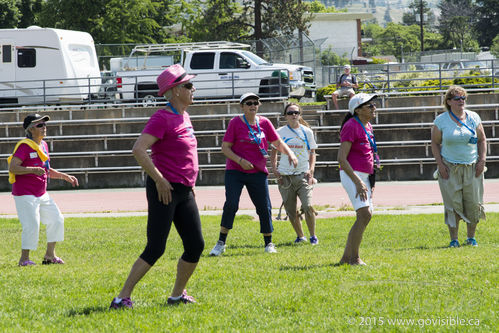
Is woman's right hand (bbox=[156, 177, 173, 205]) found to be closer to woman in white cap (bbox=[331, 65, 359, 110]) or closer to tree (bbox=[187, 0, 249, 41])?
woman in white cap (bbox=[331, 65, 359, 110])

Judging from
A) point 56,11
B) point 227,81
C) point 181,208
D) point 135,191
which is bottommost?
point 135,191

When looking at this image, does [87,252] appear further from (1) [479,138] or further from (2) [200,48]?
(2) [200,48]

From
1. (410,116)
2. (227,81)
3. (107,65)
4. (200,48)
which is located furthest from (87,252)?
(107,65)

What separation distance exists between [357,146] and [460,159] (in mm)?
2410

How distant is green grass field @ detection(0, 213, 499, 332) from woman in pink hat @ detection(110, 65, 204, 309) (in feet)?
1.19

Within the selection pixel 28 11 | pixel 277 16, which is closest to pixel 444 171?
pixel 277 16

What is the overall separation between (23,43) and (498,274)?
84.9 feet

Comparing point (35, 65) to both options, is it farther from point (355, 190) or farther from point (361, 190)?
point (361, 190)

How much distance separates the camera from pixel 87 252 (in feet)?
34.7

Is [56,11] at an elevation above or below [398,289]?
above

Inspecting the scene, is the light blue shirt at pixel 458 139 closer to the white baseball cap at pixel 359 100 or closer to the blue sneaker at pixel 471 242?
the blue sneaker at pixel 471 242

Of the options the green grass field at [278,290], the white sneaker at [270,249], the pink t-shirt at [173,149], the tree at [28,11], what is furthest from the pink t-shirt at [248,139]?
the tree at [28,11]

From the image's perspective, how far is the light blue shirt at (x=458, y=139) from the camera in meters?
9.56

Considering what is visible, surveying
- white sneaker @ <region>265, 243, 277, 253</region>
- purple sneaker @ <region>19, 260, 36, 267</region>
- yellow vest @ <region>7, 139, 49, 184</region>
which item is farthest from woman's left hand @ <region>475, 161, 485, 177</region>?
purple sneaker @ <region>19, 260, 36, 267</region>
